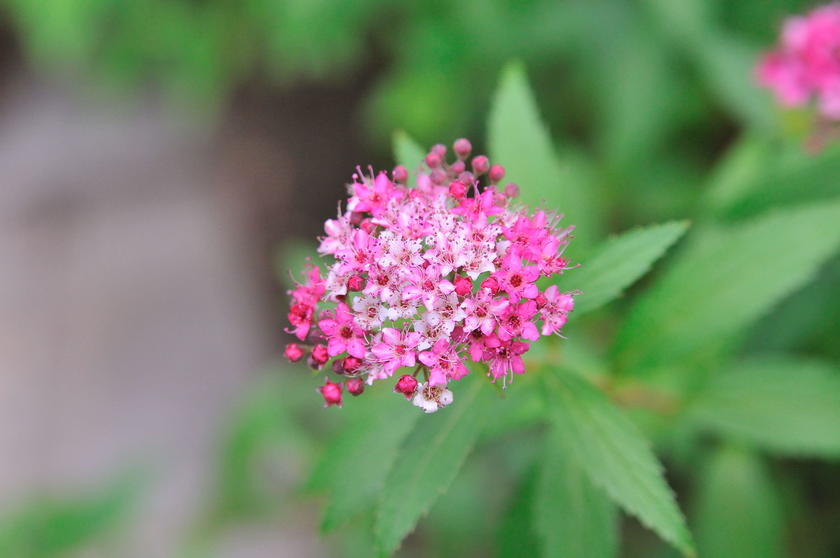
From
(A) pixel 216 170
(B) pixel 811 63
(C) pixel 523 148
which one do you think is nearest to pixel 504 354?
(C) pixel 523 148

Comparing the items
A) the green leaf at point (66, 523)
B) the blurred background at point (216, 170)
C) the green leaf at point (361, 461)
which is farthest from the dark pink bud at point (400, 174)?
the green leaf at point (66, 523)

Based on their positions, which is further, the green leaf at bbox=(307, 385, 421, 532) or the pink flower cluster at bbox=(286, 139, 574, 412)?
the green leaf at bbox=(307, 385, 421, 532)

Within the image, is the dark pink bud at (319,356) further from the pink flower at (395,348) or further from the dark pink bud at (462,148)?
the dark pink bud at (462,148)

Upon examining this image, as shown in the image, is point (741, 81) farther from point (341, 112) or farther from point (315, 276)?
point (341, 112)

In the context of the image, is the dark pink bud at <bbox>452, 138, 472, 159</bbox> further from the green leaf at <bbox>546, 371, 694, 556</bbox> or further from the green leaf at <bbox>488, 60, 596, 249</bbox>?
the green leaf at <bbox>546, 371, 694, 556</bbox>

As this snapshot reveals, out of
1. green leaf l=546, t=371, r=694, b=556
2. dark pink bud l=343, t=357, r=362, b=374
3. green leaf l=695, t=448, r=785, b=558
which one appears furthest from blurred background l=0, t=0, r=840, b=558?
dark pink bud l=343, t=357, r=362, b=374

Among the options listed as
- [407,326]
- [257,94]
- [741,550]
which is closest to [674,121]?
[741,550]
